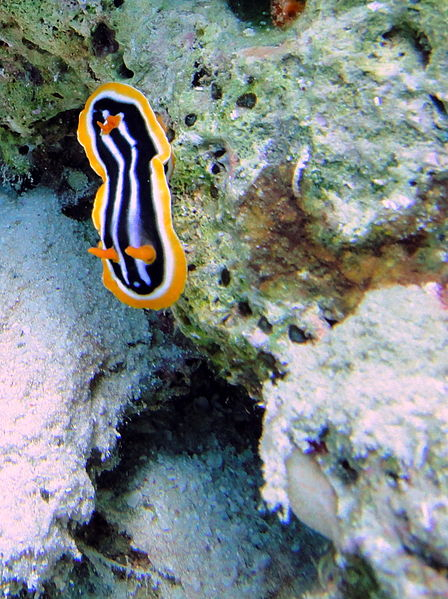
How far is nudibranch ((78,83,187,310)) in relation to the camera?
2.13 metres

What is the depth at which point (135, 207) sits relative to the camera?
2.13 meters

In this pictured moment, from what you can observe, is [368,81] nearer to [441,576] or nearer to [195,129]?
[195,129]

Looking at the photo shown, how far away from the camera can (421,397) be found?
1436mm

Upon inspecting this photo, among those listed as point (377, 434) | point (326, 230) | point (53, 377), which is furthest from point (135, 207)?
point (377, 434)

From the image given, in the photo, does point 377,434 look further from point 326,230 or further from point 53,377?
point 53,377

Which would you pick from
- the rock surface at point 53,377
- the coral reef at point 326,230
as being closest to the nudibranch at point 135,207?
the coral reef at point 326,230

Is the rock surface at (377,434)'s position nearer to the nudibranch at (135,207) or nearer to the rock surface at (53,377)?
the nudibranch at (135,207)

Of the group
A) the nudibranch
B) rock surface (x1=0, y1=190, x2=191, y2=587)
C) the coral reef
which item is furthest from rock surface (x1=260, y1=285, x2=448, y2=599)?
rock surface (x1=0, y1=190, x2=191, y2=587)

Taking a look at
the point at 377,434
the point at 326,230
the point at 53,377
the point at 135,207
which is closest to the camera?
the point at 377,434

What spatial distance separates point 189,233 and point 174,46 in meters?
0.98

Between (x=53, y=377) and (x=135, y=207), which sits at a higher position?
(x=135, y=207)

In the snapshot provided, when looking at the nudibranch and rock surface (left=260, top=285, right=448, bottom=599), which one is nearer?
rock surface (left=260, top=285, right=448, bottom=599)

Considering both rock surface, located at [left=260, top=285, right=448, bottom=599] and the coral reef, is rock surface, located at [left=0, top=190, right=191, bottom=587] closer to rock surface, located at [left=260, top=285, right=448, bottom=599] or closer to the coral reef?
the coral reef

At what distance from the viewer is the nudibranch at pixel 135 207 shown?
2127mm
